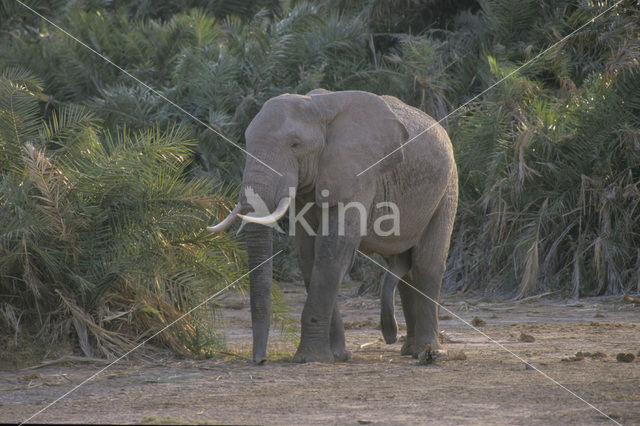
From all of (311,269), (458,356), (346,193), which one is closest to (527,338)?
(458,356)

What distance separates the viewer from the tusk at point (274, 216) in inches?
254

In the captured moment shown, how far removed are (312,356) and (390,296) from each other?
3.32 feet

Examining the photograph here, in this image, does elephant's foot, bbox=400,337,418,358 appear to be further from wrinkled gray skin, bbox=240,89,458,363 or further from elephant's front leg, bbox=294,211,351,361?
elephant's front leg, bbox=294,211,351,361

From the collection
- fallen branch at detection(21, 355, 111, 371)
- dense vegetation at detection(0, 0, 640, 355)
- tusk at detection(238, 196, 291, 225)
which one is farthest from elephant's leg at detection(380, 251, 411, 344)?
fallen branch at detection(21, 355, 111, 371)

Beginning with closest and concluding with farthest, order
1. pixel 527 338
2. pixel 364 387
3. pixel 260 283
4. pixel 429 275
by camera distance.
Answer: pixel 364 387 → pixel 260 283 → pixel 429 275 → pixel 527 338

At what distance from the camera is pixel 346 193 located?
7238 millimetres

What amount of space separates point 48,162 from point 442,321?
5043 millimetres

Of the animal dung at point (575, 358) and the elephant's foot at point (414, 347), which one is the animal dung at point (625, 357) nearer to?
the animal dung at point (575, 358)

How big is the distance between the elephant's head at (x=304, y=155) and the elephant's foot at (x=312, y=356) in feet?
1.02

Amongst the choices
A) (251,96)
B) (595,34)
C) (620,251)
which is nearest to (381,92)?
(251,96)

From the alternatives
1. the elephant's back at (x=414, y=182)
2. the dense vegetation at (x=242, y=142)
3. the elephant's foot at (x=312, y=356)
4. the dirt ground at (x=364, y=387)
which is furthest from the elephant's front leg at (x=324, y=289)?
the dense vegetation at (x=242, y=142)

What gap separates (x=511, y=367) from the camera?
22.5ft

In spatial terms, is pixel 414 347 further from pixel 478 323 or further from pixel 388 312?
pixel 478 323

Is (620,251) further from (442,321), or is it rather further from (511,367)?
(511,367)
